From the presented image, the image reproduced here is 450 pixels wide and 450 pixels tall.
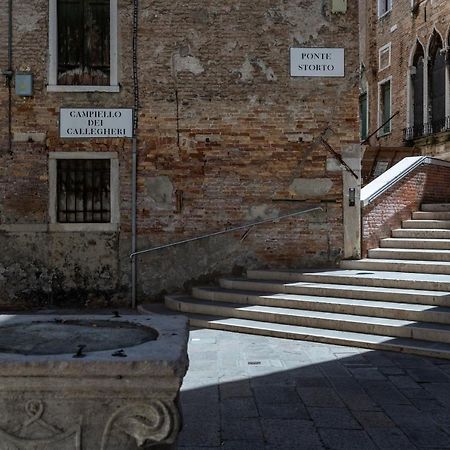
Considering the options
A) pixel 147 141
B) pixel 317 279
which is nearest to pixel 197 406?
pixel 317 279

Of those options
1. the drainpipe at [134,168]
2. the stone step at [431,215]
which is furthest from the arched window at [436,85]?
the drainpipe at [134,168]

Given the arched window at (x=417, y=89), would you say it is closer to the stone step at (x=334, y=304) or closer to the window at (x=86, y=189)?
the stone step at (x=334, y=304)

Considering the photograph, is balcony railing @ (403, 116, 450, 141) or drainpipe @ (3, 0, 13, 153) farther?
balcony railing @ (403, 116, 450, 141)

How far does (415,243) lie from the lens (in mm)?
9641

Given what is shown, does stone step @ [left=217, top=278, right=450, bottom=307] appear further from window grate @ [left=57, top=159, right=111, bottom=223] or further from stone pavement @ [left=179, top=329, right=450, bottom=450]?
window grate @ [left=57, top=159, right=111, bottom=223]

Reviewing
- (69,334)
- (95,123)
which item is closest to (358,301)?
(95,123)

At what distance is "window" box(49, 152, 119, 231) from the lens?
31.4ft

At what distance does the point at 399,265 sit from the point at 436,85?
1203cm

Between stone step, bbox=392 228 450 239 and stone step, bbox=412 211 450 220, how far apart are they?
551 mm

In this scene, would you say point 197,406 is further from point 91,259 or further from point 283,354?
point 91,259

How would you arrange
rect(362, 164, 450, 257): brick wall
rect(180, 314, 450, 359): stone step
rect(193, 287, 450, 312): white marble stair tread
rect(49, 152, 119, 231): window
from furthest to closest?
rect(362, 164, 450, 257): brick wall < rect(49, 152, 119, 231): window < rect(193, 287, 450, 312): white marble stair tread < rect(180, 314, 450, 359): stone step

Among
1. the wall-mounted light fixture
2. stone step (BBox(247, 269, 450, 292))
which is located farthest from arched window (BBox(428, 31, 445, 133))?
the wall-mounted light fixture

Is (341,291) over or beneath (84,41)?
beneath

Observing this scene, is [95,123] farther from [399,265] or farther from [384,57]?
[384,57]
